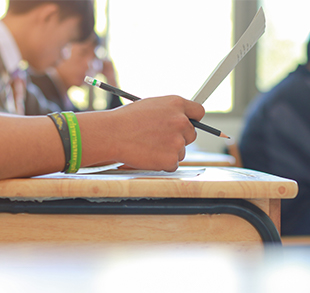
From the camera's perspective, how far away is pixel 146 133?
1.80 feet

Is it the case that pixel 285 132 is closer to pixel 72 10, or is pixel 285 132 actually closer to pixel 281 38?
pixel 72 10

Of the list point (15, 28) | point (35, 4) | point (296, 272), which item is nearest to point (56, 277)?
point (296, 272)

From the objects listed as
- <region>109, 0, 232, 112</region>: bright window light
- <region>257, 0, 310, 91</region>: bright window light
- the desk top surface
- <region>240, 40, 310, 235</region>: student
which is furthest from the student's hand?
<region>257, 0, 310, 91</region>: bright window light

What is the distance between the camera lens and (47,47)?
1.51 m

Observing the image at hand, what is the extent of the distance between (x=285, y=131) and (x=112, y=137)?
107 cm

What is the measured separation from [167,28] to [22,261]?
3.23 metres

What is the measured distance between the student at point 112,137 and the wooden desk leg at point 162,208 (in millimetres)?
73

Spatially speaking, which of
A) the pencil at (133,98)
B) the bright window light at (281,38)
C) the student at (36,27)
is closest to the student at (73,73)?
the student at (36,27)

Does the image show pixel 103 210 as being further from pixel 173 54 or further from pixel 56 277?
pixel 173 54

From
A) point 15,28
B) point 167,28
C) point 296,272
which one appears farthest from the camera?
point 167,28

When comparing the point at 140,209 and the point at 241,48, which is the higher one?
the point at 241,48

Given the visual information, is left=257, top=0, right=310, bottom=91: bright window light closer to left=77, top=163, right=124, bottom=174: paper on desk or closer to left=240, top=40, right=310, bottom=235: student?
left=240, top=40, right=310, bottom=235: student

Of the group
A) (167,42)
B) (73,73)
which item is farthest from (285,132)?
(167,42)

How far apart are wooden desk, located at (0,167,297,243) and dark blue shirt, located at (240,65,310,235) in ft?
3.18
